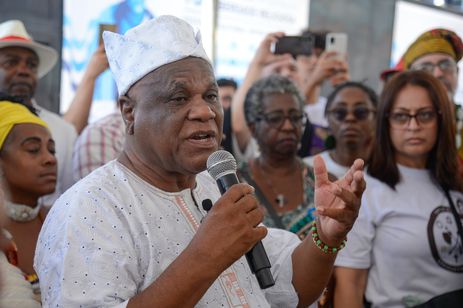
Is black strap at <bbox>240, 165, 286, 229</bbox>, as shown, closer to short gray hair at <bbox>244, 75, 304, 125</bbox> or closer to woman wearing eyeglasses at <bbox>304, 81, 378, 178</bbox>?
Result: short gray hair at <bbox>244, 75, 304, 125</bbox>

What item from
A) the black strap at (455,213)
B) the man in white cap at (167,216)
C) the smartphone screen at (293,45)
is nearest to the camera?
the man in white cap at (167,216)

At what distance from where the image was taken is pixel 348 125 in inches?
144

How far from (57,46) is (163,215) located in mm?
4338

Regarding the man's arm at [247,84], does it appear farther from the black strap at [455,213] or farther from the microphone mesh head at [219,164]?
the microphone mesh head at [219,164]

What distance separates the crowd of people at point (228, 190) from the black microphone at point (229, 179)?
0.06 meters

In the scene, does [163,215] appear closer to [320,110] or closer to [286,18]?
[320,110]

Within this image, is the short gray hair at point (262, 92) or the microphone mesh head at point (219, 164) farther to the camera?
the short gray hair at point (262, 92)

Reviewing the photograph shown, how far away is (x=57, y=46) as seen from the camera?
5.55 meters

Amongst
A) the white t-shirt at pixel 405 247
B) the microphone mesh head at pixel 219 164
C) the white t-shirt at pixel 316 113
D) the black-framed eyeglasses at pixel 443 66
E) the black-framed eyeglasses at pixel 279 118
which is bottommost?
the white t-shirt at pixel 405 247

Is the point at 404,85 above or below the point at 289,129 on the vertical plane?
above

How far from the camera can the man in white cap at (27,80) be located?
349 centimetres

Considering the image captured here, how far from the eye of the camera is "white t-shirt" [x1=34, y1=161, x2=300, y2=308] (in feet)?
4.71

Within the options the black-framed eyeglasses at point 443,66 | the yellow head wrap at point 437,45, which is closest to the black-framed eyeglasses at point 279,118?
the black-framed eyeglasses at point 443,66

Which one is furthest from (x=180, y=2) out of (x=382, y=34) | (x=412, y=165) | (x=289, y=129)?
(x=382, y=34)
